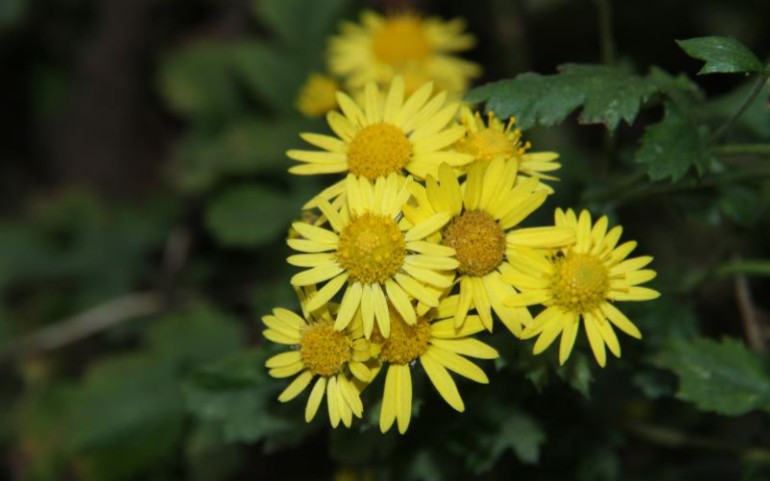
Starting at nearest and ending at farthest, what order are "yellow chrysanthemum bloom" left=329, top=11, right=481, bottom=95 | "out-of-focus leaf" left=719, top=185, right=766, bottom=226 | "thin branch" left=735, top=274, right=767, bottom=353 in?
"out-of-focus leaf" left=719, top=185, right=766, bottom=226 → "thin branch" left=735, top=274, right=767, bottom=353 → "yellow chrysanthemum bloom" left=329, top=11, right=481, bottom=95

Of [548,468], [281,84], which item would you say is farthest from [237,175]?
[548,468]

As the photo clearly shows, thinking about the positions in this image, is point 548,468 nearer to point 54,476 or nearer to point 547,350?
point 547,350

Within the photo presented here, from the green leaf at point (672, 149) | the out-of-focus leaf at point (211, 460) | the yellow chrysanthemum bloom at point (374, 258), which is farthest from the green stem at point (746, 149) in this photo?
the out-of-focus leaf at point (211, 460)

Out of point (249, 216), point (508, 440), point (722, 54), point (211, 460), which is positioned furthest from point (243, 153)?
point (722, 54)

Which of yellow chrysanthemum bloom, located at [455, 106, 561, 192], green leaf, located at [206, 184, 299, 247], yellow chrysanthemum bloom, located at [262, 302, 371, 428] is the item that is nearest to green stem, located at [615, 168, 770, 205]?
yellow chrysanthemum bloom, located at [455, 106, 561, 192]

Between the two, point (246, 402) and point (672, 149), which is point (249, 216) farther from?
point (672, 149)

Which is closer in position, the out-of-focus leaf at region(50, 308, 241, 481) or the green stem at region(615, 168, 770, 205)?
the green stem at region(615, 168, 770, 205)

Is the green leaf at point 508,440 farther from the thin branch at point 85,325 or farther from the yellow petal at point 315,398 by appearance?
the thin branch at point 85,325

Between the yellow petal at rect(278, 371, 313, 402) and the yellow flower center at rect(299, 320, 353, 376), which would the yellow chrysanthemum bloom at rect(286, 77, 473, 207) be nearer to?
the yellow flower center at rect(299, 320, 353, 376)

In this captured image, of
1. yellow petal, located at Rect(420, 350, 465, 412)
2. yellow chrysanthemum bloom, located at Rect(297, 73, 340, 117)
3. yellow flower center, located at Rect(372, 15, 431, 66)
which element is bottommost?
yellow petal, located at Rect(420, 350, 465, 412)
